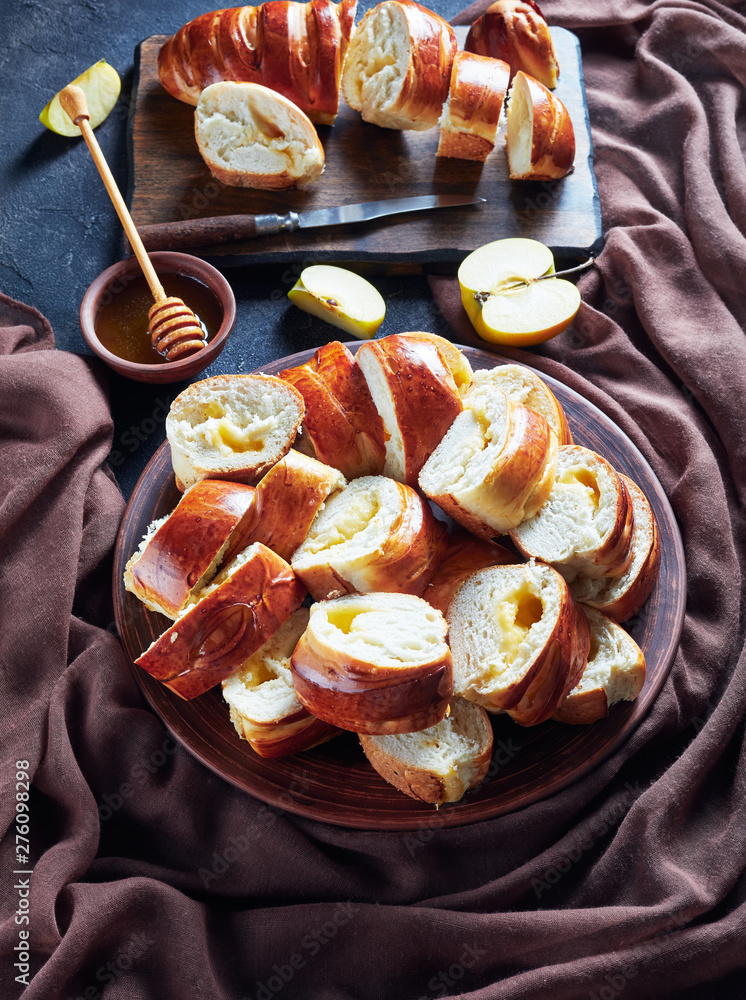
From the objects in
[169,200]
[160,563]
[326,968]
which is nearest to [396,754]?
[326,968]

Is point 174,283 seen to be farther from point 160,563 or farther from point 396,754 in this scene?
point 396,754

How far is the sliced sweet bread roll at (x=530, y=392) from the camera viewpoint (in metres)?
2.65

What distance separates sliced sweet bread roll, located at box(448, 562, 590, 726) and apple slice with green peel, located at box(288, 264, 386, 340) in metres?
1.22

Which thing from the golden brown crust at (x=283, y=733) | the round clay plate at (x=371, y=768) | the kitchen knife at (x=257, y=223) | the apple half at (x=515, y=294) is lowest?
the round clay plate at (x=371, y=768)

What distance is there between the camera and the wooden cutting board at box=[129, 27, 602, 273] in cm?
341

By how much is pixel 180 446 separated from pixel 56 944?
55.0 inches

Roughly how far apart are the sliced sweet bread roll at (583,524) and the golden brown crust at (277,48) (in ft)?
6.62

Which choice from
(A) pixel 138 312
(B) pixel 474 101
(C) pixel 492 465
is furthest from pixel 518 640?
(B) pixel 474 101

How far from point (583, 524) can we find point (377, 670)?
0.75 m

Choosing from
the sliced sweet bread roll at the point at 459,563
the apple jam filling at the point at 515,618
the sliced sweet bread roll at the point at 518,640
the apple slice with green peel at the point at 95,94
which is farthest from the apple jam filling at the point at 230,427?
the apple slice with green peel at the point at 95,94

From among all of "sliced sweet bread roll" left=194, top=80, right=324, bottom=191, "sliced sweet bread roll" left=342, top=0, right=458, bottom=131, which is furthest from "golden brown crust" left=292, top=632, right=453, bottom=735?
"sliced sweet bread roll" left=342, top=0, right=458, bottom=131

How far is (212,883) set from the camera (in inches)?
95.5

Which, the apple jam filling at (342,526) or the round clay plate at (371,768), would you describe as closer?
the round clay plate at (371,768)

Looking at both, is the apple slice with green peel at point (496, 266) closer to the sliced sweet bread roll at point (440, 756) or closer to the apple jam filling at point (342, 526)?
the apple jam filling at point (342, 526)
